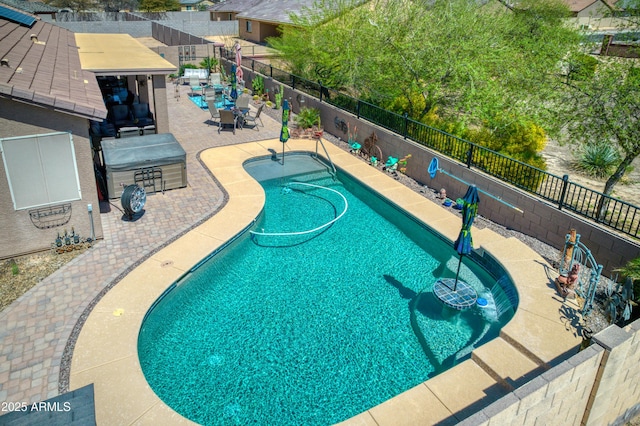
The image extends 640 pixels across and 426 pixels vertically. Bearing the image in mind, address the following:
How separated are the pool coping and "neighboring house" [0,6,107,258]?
7.70ft

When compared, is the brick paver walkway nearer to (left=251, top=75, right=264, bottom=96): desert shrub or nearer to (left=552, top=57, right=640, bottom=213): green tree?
(left=251, top=75, right=264, bottom=96): desert shrub

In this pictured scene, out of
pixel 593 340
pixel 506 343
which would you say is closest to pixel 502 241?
pixel 506 343

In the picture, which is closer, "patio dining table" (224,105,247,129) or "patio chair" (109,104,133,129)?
"patio chair" (109,104,133,129)

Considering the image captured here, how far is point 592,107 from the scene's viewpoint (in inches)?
498

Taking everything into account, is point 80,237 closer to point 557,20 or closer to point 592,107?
point 592,107

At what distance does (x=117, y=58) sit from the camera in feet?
53.8

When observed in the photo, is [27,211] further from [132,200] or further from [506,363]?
[506,363]

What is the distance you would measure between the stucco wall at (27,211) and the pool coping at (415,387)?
2.10 meters

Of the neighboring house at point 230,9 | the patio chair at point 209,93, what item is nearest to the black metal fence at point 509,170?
the patio chair at point 209,93

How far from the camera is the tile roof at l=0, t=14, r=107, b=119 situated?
30.7ft

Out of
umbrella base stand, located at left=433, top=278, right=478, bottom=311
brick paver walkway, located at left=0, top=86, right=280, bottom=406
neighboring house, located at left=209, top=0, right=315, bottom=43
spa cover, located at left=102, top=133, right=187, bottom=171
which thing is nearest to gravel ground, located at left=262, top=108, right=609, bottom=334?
umbrella base stand, located at left=433, top=278, right=478, bottom=311

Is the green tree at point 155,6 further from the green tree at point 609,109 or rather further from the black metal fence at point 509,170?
the green tree at point 609,109

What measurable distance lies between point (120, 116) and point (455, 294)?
46.3 ft

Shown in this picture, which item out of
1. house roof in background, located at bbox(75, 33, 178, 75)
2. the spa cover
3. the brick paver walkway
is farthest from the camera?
house roof in background, located at bbox(75, 33, 178, 75)
